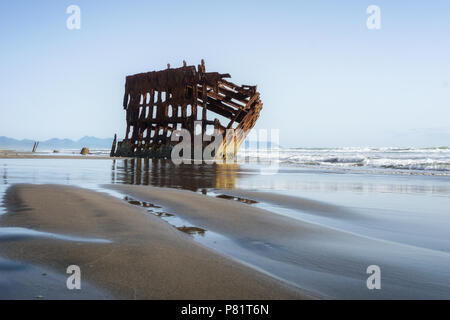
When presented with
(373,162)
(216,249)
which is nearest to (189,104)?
(373,162)

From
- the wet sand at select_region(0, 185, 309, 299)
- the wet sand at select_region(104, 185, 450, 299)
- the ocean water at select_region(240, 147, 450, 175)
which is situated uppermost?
the ocean water at select_region(240, 147, 450, 175)

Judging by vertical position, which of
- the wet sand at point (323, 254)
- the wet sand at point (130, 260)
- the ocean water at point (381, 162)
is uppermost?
the ocean water at point (381, 162)

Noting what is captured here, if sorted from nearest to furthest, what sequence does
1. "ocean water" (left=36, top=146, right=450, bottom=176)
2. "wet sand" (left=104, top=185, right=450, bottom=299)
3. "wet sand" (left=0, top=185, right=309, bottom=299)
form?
"wet sand" (left=0, top=185, right=309, bottom=299) → "wet sand" (left=104, top=185, right=450, bottom=299) → "ocean water" (left=36, top=146, right=450, bottom=176)

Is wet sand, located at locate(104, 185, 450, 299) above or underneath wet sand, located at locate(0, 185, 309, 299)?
underneath

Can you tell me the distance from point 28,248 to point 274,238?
169cm

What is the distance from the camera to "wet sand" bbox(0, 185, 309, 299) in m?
1.68

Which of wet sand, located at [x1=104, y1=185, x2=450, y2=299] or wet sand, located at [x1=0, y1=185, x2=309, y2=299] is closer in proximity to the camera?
wet sand, located at [x1=0, y1=185, x2=309, y2=299]

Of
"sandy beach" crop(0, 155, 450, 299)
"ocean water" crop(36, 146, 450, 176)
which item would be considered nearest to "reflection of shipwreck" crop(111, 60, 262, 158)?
"ocean water" crop(36, 146, 450, 176)

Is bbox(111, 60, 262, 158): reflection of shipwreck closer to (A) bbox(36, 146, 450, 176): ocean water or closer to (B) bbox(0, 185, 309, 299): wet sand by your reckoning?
(A) bbox(36, 146, 450, 176): ocean water

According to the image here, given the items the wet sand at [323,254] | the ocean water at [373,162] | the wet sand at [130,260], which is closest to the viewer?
the wet sand at [130,260]

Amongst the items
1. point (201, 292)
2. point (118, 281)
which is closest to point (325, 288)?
point (201, 292)

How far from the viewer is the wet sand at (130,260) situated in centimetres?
168

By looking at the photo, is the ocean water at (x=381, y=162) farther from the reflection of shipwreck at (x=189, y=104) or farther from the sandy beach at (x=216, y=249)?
the sandy beach at (x=216, y=249)

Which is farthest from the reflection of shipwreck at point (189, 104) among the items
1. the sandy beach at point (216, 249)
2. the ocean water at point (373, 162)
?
the sandy beach at point (216, 249)
